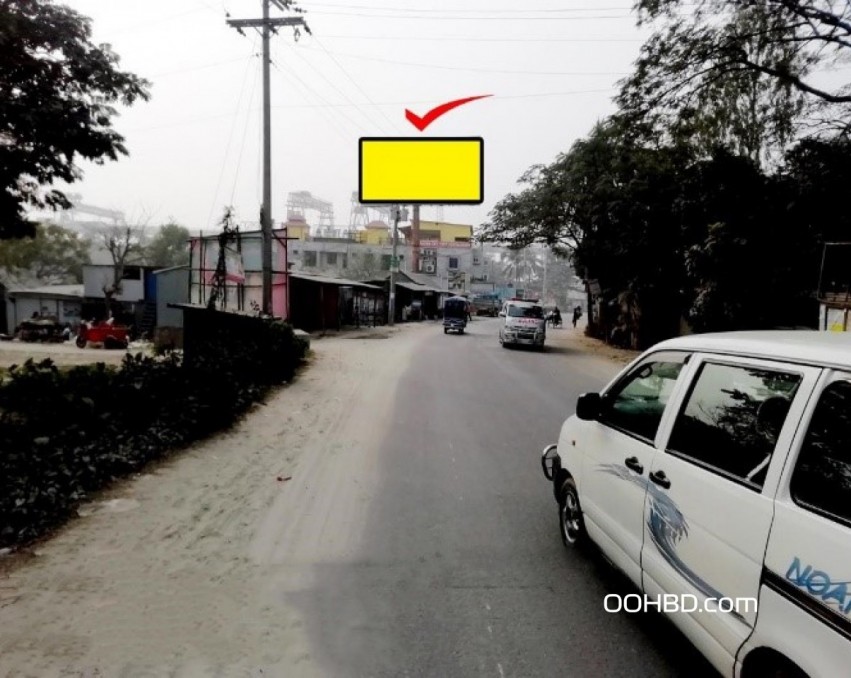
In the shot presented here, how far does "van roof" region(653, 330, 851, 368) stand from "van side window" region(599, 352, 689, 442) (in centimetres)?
16

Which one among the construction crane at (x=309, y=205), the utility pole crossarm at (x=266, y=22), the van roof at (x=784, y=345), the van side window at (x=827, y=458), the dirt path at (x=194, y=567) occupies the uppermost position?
the construction crane at (x=309, y=205)

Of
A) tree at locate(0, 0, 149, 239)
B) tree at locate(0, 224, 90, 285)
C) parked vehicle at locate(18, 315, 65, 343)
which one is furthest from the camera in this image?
tree at locate(0, 224, 90, 285)

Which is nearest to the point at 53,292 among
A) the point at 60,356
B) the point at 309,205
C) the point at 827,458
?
the point at 60,356

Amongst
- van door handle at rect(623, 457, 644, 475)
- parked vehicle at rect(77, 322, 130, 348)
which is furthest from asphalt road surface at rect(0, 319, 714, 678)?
parked vehicle at rect(77, 322, 130, 348)

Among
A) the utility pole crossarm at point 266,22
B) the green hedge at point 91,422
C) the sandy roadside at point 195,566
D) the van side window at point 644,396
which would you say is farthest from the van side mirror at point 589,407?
the utility pole crossarm at point 266,22

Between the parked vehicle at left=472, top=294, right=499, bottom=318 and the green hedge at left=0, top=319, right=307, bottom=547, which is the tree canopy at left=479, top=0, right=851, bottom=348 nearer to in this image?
the green hedge at left=0, top=319, right=307, bottom=547

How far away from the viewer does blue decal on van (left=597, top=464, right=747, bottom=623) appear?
7.77 ft

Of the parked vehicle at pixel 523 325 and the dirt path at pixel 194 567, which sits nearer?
the dirt path at pixel 194 567

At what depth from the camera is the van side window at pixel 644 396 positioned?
304cm

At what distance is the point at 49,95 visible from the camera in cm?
1186

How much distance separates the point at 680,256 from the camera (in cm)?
1850

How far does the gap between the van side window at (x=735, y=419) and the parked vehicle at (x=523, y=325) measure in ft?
62.8

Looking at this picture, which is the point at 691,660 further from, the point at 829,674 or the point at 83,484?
the point at 83,484

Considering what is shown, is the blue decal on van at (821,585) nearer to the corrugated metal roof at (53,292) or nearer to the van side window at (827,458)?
the van side window at (827,458)
